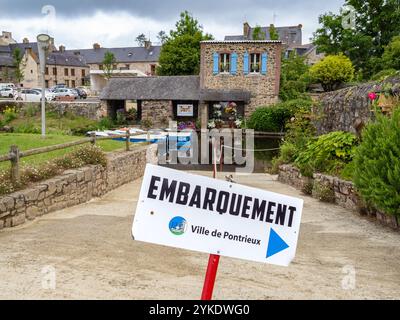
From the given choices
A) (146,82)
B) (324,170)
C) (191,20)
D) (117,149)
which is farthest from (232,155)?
(191,20)

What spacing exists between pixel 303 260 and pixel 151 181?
3081mm

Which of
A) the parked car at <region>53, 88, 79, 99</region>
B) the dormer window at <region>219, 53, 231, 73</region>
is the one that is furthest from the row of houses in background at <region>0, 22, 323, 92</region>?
the dormer window at <region>219, 53, 231, 73</region>

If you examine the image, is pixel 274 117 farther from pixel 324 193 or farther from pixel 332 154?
pixel 324 193

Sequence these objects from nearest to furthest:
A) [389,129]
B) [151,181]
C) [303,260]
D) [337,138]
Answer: [151,181] → [303,260] → [389,129] → [337,138]

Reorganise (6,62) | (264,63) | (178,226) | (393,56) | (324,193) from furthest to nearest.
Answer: (6,62) < (264,63) < (393,56) < (324,193) < (178,226)

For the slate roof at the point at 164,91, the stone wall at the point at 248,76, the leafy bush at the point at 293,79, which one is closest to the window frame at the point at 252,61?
the stone wall at the point at 248,76

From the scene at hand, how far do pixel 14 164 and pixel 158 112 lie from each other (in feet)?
97.2

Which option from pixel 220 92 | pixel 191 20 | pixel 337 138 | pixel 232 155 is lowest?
pixel 232 155

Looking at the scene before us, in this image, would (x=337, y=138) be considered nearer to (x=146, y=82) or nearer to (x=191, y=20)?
(x=146, y=82)

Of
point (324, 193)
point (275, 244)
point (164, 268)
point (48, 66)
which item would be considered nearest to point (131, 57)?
point (48, 66)

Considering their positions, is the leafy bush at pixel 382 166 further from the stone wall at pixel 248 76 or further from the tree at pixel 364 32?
the tree at pixel 364 32

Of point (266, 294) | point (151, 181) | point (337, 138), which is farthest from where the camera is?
point (337, 138)

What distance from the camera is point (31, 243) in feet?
17.9

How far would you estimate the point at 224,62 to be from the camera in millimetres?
35062
